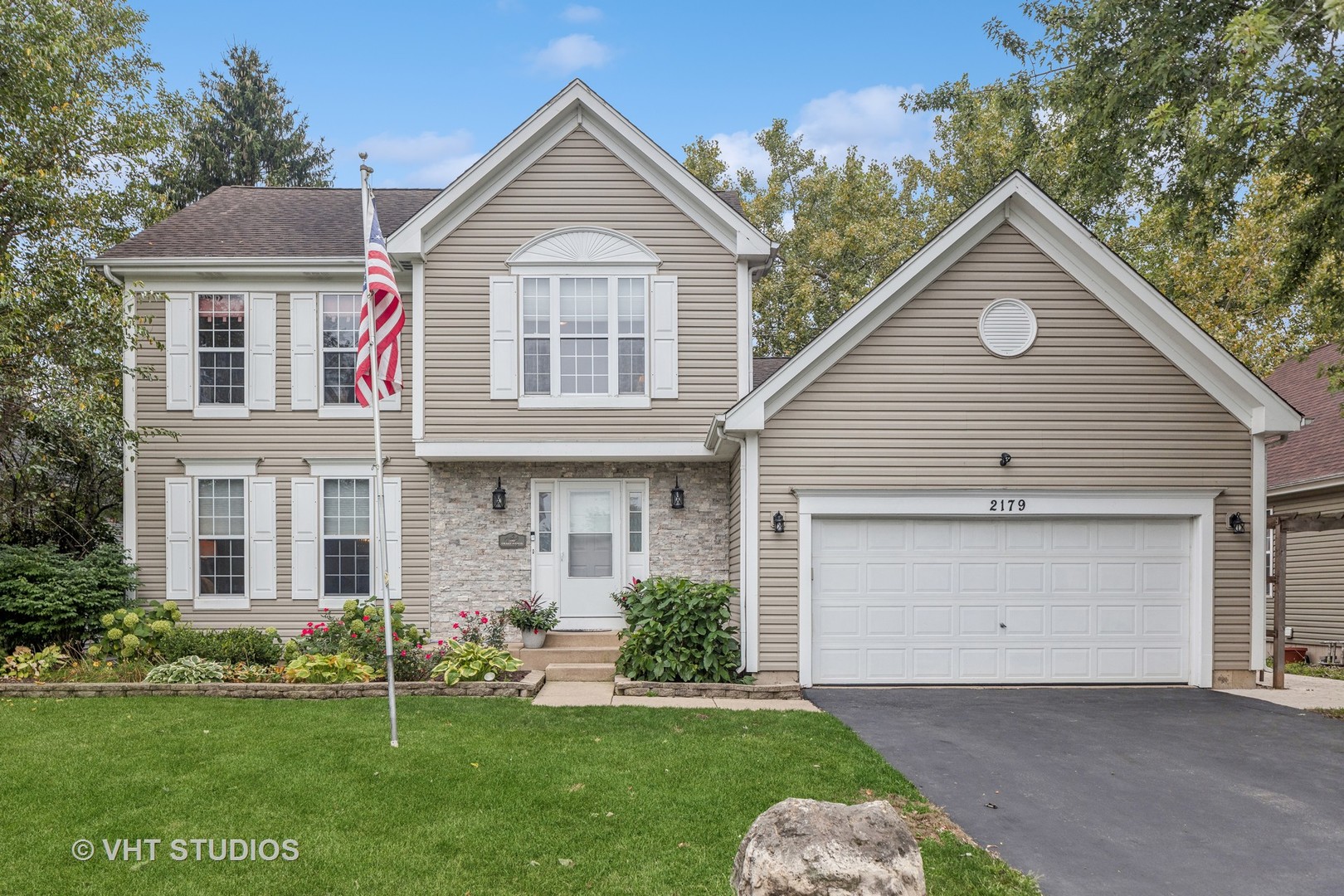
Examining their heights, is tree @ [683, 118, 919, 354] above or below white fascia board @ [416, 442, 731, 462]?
above

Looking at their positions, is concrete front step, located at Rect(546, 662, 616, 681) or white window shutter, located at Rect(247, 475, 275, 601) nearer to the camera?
concrete front step, located at Rect(546, 662, 616, 681)

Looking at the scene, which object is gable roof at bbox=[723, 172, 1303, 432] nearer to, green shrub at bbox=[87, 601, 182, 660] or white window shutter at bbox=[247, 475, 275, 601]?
white window shutter at bbox=[247, 475, 275, 601]

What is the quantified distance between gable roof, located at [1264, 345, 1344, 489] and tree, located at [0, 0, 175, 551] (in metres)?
17.8

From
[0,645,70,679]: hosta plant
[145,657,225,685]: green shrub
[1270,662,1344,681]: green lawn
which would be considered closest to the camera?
[145,657,225,685]: green shrub

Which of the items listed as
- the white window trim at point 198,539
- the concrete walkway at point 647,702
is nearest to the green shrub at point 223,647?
the white window trim at point 198,539

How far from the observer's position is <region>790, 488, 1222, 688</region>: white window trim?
9.96m

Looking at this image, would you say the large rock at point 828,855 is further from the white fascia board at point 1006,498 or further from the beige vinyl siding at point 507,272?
the beige vinyl siding at point 507,272

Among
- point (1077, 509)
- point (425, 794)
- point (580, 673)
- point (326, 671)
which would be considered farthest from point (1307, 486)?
point (326, 671)

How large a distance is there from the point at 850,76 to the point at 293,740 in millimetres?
20356

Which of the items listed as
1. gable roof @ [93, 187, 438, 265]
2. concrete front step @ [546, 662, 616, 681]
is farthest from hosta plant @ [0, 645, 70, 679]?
concrete front step @ [546, 662, 616, 681]

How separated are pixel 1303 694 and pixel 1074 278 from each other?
5629 millimetres

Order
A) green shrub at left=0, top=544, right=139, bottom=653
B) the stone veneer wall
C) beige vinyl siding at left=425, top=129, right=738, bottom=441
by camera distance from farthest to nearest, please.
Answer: the stone veneer wall, beige vinyl siding at left=425, top=129, right=738, bottom=441, green shrub at left=0, top=544, right=139, bottom=653

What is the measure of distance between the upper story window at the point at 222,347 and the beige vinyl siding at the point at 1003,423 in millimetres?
7775

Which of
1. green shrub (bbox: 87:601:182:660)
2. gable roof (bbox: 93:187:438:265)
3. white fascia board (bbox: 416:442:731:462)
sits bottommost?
green shrub (bbox: 87:601:182:660)
